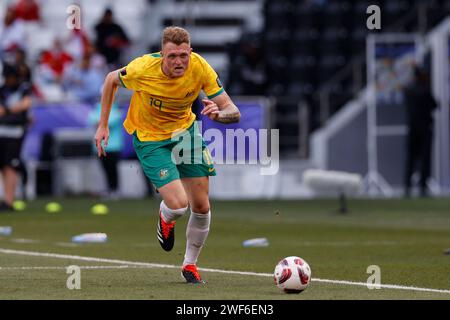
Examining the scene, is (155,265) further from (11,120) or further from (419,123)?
(419,123)

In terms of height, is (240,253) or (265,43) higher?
(265,43)

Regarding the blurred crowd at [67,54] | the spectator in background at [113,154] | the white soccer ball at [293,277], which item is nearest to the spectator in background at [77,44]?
the blurred crowd at [67,54]

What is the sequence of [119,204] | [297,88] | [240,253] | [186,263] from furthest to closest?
[297,88]
[119,204]
[240,253]
[186,263]

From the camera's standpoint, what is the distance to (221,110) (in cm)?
995

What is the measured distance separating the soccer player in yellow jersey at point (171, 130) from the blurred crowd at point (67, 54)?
15964 mm

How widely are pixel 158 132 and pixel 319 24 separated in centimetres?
2009

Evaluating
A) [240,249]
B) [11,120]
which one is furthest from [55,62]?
[240,249]

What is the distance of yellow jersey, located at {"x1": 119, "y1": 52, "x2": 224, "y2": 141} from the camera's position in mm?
10102

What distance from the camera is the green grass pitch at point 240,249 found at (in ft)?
30.6

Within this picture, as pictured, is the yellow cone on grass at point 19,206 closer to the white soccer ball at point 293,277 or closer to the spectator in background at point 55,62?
the spectator in background at point 55,62

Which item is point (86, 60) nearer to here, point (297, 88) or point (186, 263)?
point (297, 88)

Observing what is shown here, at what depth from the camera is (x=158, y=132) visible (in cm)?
1027
